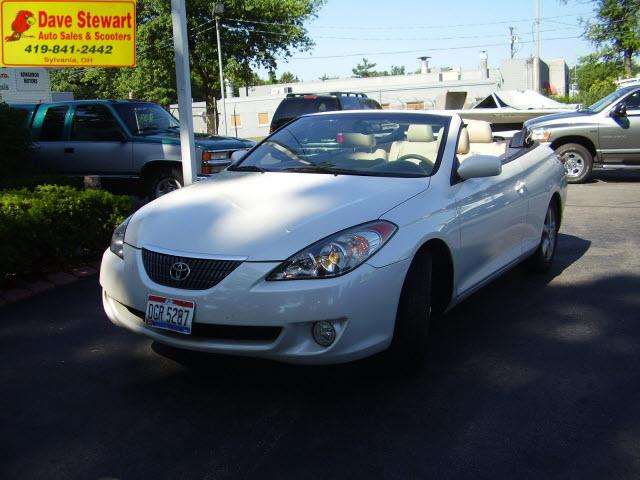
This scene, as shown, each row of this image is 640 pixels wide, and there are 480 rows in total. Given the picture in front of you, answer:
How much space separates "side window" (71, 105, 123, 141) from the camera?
33.5 feet

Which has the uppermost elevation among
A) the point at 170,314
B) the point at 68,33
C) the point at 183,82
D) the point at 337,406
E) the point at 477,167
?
the point at 68,33

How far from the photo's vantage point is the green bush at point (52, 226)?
5.73 meters

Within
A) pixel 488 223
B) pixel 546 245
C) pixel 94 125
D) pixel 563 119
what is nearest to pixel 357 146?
pixel 488 223

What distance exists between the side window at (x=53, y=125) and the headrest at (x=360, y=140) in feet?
22.9

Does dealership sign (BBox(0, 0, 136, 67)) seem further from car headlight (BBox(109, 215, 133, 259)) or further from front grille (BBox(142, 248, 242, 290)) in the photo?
front grille (BBox(142, 248, 242, 290))

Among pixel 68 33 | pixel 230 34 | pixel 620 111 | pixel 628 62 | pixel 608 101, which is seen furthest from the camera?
pixel 628 62

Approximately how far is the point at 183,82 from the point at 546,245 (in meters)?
4.54

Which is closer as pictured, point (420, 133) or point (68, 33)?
point (420, 133)

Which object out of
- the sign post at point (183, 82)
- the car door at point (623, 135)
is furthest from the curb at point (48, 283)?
the car door at point (623, 135)

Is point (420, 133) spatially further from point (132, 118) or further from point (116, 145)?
point (132, 118)

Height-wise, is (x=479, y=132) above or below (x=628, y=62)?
below

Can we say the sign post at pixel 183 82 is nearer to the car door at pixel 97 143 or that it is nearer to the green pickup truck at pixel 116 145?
the green pickup truck at pixel 116 145

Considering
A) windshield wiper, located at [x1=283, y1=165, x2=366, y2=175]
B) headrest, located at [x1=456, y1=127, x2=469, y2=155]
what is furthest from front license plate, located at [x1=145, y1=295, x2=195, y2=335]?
headrest, located at [x1=456, y1=127, x2=469, y2=155]

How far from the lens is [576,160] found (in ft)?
42.2
